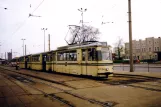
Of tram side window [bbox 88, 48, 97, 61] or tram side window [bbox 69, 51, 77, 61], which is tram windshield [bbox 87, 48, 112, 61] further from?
tram side window [bbox 69, 51, 77, 61]

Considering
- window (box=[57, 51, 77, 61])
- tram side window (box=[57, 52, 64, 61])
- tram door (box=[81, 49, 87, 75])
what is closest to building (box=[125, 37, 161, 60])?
tram side window (box=[57, 52, 64, 61])

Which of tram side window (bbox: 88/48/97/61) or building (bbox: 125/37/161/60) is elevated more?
building (bbox: 125/37/161/60)

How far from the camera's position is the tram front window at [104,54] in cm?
1756

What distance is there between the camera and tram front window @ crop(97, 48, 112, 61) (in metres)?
17.6

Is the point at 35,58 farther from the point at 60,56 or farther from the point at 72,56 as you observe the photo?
the point at 72,56

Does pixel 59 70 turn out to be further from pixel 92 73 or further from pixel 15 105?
pixel 15 105

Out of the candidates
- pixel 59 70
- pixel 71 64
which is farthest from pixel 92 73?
pixel 59 70

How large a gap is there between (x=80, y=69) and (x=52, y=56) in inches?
348

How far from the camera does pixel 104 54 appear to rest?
58.6ft

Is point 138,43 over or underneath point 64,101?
over

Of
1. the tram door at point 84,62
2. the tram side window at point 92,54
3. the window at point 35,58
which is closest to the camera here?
the tram side window at point 92,54

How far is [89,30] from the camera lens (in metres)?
72.6

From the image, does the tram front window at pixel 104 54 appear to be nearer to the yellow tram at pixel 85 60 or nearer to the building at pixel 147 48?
the yellow tram at pixel 85 60

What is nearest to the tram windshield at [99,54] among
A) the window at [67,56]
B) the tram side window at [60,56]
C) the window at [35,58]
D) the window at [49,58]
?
the window at [67,56]
